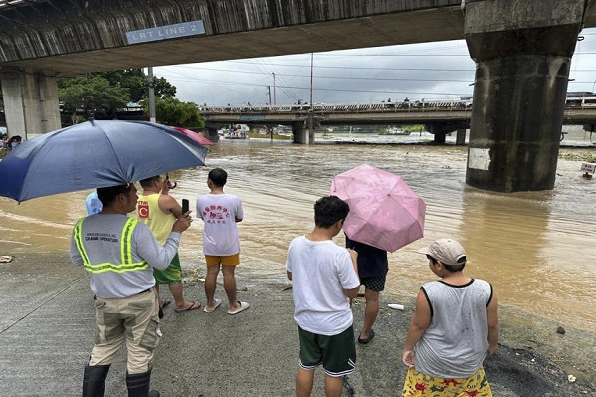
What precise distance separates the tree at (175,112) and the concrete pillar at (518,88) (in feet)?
136

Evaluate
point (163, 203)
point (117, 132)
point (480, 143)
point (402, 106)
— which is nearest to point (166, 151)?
point (117, 132)

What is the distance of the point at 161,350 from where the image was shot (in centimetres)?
328

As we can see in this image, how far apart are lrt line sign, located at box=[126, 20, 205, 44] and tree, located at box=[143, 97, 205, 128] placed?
97.5ft

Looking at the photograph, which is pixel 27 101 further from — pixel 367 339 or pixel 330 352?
pixel 330 352

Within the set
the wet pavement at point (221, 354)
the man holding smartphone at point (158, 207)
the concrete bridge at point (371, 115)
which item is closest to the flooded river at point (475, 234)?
the wet pavement at point (221, 354)

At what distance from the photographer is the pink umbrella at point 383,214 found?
113 inches

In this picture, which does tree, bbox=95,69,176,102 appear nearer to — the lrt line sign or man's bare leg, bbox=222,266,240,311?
the lrt line sign

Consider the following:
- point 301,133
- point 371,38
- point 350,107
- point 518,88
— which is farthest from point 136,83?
point 518,88

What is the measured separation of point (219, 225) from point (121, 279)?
1395mm

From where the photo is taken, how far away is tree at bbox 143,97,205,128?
48181 mm

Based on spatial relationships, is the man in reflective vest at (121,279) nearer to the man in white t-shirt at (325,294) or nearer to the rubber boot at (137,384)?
the rubber boot at (137,384)

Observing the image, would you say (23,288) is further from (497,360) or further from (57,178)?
(497,360)

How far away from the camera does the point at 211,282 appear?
3.90 m

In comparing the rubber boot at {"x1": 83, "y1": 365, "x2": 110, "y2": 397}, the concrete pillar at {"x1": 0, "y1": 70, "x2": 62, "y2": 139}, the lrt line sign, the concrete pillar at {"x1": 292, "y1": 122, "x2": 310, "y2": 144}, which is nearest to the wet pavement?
the rubber boot at {"x1": 83, "y1": 365, "x2": 110, "y2": 397}
